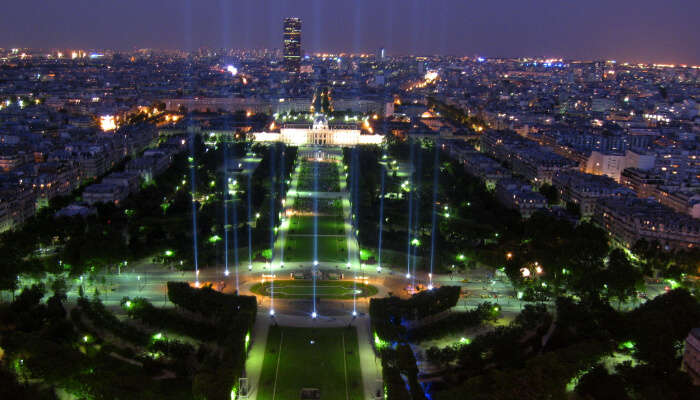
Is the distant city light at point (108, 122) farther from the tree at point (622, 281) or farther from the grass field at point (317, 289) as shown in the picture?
the tree at point (622, 281)

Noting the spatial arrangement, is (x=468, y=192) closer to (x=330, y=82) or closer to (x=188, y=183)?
(x=188, y=183)

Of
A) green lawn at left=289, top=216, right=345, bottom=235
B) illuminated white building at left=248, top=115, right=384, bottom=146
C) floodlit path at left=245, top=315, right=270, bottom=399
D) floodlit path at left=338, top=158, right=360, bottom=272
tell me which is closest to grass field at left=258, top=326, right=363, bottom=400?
floodlit path at left=245, top=315, right=270, bottom=399

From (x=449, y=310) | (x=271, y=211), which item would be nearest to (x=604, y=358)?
(x=449, y=310)

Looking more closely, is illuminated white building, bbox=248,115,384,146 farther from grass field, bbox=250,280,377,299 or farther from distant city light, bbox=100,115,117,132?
grass field, bbox=250,280,377,299

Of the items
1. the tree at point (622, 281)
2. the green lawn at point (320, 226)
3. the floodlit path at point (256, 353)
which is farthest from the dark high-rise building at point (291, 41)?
the floodlit path at point (256, 353)

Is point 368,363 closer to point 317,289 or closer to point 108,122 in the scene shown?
point 317,289

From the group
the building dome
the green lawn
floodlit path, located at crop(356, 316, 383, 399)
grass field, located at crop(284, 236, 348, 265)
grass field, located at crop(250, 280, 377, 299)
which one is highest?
the building dome
